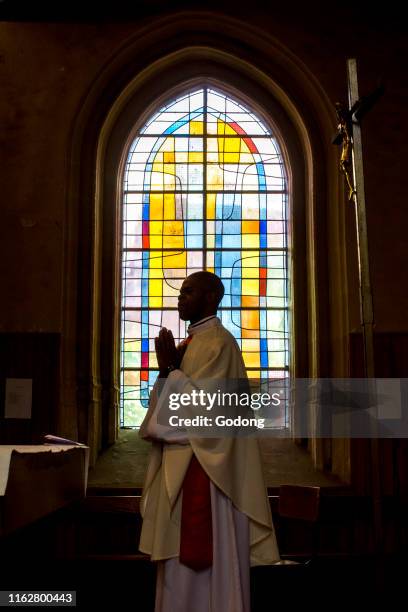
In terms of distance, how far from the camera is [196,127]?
25.3 feet

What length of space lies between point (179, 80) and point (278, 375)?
122 inches

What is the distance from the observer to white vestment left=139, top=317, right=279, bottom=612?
3246 millimetres

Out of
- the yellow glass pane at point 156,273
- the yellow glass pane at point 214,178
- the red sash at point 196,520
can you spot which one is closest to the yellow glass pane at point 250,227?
the yellow glass pane at point 214,178

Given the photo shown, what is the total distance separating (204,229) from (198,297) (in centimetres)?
390

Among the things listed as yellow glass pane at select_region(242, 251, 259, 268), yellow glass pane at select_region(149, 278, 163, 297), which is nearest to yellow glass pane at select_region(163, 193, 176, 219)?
yellow glass pane at select_region(149, 278, 163, 297)

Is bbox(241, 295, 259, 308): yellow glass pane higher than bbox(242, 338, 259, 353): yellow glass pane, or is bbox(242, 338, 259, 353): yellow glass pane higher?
bbox(241, 295, 259, 308): yellow glass pane

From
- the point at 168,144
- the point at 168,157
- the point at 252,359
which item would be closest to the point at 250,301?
the point at 252,359

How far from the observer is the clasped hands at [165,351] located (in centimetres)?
340

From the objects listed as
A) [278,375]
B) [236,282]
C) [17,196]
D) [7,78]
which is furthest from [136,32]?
[278,375]

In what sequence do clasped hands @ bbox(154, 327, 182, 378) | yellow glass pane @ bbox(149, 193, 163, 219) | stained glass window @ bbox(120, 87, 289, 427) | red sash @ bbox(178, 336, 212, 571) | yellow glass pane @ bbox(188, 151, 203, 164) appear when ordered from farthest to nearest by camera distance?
yellow glass pane @ bbox(188, 151, 203, 164) → yellow glass pane @ bbox(149, 193, 163, 219) → stained glass window @ bbox(120, 87, 289, 427) → clasped hands @ bbox(154, 327, 182, 378) → red sash @ bbox(178, 336, 212, 571)

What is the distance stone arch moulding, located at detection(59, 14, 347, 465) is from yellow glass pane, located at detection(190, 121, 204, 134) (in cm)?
37

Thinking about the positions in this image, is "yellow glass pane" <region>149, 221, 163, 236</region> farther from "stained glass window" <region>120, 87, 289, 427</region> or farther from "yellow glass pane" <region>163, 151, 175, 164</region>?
"yellow glass pane" <region>163, 151, 175, 164</region>

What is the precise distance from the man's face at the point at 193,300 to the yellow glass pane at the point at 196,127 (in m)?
4.39

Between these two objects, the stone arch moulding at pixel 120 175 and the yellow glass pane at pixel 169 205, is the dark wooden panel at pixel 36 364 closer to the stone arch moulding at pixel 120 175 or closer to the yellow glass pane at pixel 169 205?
the stone arch moulding at pixel 120 175
